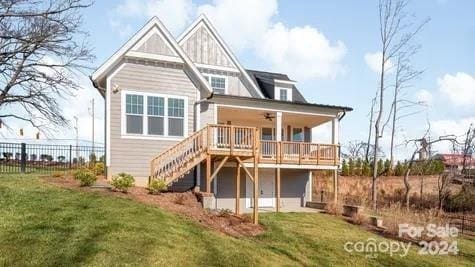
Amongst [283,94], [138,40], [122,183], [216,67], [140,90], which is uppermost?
[138,40]

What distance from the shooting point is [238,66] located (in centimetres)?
2255

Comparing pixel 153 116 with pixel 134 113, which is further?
pixel 153 116

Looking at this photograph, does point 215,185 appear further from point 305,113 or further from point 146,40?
point 146,40

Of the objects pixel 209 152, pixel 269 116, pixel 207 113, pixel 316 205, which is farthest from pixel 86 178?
pixel 316 205

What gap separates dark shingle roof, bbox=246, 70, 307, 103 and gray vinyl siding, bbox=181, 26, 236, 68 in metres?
2.49

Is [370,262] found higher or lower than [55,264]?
lower

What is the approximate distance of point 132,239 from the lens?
31.1 ft

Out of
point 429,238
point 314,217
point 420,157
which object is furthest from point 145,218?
point 420,157

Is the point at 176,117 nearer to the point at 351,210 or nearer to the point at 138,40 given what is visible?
the point at 138,40

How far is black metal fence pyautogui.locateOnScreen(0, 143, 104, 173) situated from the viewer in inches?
841

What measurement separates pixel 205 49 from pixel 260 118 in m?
4.56

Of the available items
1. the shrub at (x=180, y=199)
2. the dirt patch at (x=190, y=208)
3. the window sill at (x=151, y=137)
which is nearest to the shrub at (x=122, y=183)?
the dirt patch at (x=190, y=208)

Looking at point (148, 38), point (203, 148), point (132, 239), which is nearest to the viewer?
point (132, 239)

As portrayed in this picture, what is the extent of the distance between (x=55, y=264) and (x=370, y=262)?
299 inches
